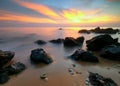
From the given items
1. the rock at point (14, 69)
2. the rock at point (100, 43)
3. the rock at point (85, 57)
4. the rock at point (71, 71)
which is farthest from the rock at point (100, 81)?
the rock at point (100, 43)

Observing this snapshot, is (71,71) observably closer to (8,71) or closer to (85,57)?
(85,57)

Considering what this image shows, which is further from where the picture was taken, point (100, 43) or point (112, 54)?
point (100, 43)

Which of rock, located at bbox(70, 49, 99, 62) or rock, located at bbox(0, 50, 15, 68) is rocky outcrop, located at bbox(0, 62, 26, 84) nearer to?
rock, located at bbox(0, 50, 15, 68)

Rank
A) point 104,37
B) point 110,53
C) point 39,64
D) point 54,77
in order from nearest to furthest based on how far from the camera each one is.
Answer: point 54,77 → point 39,64 → point 110,53 → point 104,37

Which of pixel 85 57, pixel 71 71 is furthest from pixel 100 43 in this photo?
pixel 71 71

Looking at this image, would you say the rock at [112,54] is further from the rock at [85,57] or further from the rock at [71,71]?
the rock at [71,71]

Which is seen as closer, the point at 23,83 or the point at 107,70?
the point at 23,83

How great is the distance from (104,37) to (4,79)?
13.3m

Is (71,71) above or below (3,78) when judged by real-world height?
below

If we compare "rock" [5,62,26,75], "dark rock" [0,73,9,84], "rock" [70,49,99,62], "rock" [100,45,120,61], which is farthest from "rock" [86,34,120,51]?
"dark rock" [0,73,9,84]

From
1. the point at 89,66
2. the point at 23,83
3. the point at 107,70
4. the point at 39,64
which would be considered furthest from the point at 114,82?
the point at 39,64

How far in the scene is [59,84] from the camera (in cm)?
826

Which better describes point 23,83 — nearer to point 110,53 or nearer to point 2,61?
point 2,61

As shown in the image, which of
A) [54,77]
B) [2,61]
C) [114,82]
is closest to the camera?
[114,82]
